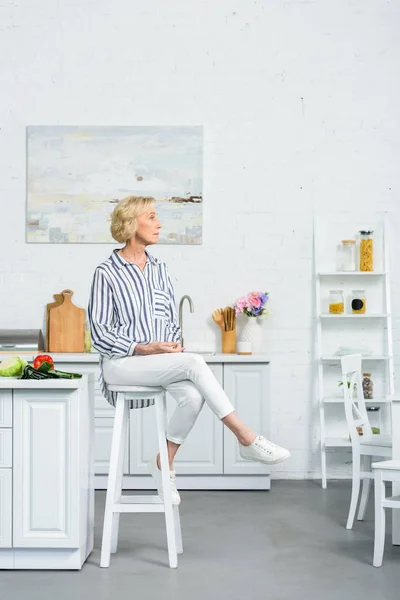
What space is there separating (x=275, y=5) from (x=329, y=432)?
10.2 feet

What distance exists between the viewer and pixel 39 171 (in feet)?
19.7

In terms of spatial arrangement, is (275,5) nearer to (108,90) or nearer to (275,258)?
(108,90)

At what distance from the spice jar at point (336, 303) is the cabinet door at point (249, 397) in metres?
0.72

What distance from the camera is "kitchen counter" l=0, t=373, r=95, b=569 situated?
134 inches

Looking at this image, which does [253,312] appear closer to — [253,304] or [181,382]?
[253,304]

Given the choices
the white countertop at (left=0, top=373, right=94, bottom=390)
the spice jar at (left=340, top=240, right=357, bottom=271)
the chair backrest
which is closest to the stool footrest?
the white countertop at (left=0, top=373, right=94, bottom=390)

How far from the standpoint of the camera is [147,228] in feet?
12.3

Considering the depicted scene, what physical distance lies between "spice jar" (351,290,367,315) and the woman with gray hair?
2.36 meters

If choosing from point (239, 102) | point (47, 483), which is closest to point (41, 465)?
point (47, 483)

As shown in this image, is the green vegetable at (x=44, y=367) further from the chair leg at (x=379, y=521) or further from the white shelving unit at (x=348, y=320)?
the white shelving unit at (x=348, y=320)

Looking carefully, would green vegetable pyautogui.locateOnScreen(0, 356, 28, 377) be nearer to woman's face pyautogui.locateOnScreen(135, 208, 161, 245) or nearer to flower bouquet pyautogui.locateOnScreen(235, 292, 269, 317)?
woman's face pyautogui.locateOnScreen(135, 208, 161, 245)

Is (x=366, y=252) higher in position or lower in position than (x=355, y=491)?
higher

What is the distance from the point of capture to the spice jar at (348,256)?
593cm

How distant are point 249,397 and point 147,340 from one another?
1.93 meters
